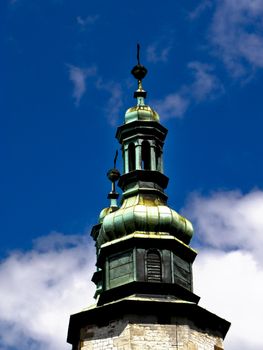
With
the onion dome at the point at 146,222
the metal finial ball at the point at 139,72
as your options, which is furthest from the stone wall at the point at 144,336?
the metal finial ball at the point at 139,72

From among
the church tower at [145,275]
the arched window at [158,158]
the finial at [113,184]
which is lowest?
the church tower at [145,275]

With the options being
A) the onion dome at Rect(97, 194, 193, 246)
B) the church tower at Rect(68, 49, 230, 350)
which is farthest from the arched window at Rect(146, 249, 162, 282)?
the onion dome at Rect(97, 194, 193, 246)

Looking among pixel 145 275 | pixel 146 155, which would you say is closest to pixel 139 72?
pixel 146 155

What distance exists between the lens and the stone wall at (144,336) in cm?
3269

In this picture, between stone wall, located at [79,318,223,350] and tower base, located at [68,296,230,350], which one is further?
tower base, located at [68,296,230,350]

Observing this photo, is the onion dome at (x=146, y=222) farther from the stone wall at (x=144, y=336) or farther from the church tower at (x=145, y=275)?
the stone wall at (x=144, y=336)

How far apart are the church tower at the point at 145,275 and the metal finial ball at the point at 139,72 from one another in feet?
11.4

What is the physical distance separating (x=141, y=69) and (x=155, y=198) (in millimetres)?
6675

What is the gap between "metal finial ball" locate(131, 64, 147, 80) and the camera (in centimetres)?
4128

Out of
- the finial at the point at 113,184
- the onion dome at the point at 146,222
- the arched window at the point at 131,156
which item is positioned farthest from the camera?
the finial at the point at 113,184

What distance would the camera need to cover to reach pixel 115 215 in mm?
36125

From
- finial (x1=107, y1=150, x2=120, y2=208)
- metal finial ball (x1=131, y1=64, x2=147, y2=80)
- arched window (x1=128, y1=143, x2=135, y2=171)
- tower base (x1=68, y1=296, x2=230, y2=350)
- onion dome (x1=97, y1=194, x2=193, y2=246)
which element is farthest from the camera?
finial (x1=107, y1=150, x2=120, y2=208)

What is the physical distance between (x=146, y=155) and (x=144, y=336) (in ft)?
25.6

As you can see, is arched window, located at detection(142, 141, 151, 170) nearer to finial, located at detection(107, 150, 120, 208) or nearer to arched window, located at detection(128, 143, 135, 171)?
arched window, located at detection(128, 143, 135, 171)
